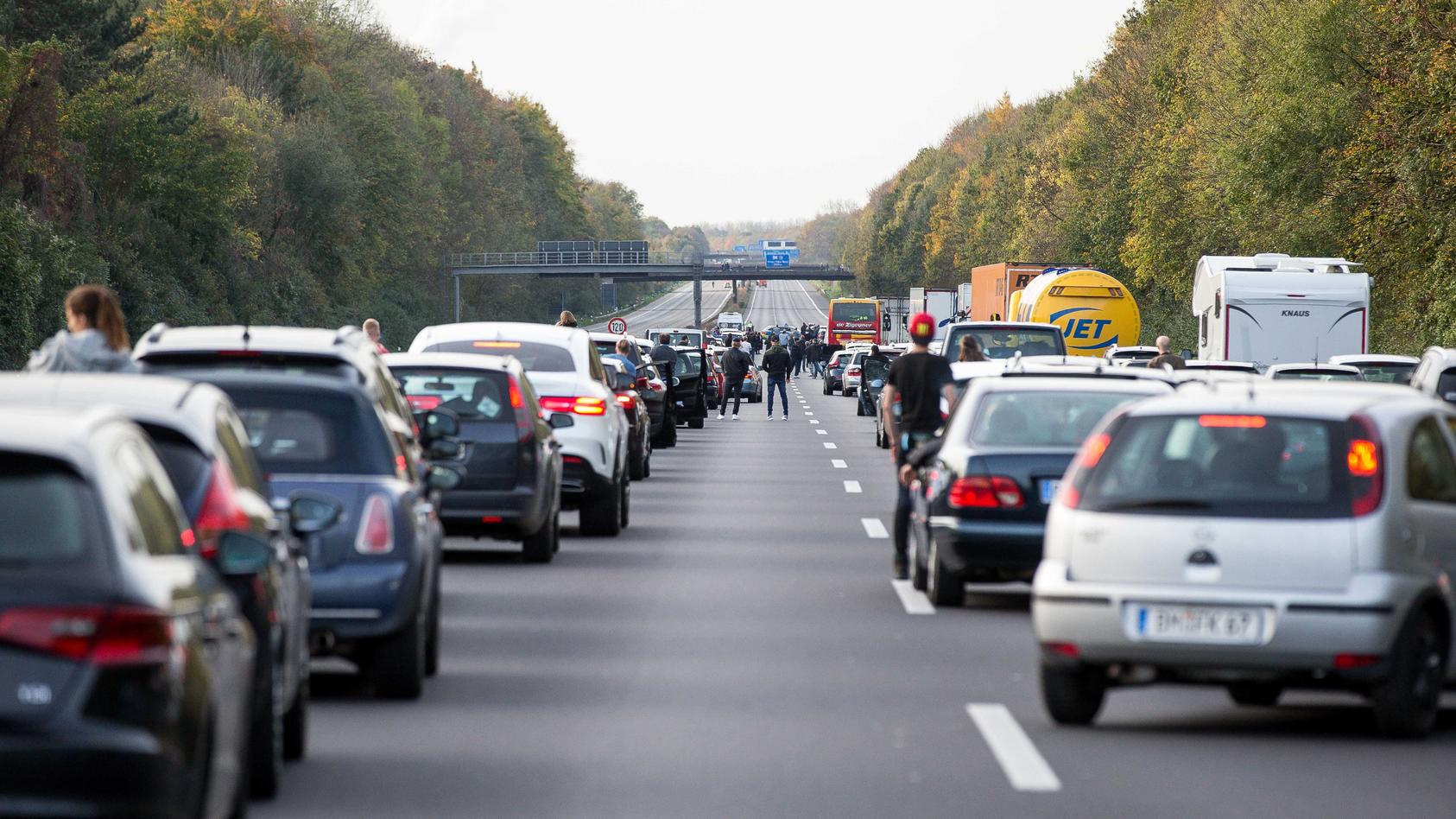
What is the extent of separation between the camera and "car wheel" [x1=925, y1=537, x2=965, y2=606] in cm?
1330

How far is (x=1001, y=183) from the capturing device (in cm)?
12656

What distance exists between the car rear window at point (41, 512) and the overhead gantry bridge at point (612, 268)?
122 metres

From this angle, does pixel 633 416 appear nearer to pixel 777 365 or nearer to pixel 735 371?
pixel 777 365

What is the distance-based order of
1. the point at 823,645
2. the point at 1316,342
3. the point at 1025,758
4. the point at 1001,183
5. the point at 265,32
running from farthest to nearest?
the point at 1001,183, the point at 265,32, the point at 1316,342, the point at 823,645, the point at 1025,758

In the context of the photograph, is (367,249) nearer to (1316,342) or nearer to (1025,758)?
(1316,342)

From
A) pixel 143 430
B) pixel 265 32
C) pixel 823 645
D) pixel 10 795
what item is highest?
pixel 265 32

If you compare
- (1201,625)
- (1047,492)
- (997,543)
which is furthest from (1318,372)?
(1201,625)

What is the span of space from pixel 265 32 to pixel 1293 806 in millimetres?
88912

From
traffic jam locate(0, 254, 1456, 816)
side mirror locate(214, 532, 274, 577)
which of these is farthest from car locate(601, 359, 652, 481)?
side mirror locate(214, 532, 274, 577)

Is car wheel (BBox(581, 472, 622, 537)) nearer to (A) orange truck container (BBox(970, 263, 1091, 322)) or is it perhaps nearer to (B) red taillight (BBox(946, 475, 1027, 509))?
(B) red taillight (BBox(946, 475, 1027, 509))

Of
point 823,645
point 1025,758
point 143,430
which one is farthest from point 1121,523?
point 143,430

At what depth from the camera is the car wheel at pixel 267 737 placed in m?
6.88

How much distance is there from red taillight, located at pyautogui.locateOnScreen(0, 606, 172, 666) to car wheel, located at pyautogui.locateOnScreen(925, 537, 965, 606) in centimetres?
864

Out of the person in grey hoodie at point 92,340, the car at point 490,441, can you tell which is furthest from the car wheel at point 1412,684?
the car at point 490,441
